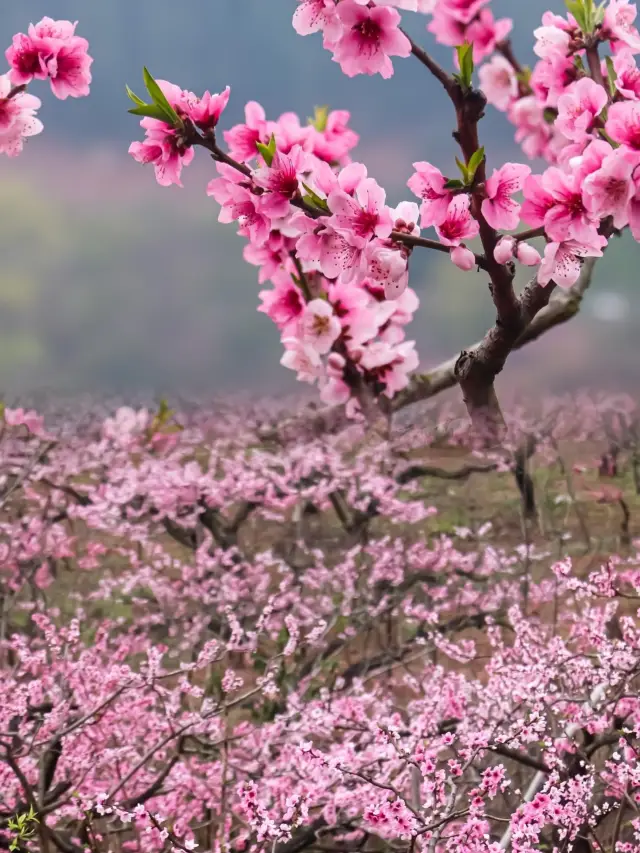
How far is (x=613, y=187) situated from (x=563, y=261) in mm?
120

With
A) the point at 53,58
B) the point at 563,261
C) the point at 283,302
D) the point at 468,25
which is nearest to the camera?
the point at 563,261

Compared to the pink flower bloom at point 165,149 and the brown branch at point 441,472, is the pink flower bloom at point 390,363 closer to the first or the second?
the pink flower bloom at point 165,149

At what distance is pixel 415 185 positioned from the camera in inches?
36.8

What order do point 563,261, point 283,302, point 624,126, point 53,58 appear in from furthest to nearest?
point 283,302 < point 53,58 < point 563,261 < point 624,126

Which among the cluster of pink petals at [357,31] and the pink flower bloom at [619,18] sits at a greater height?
the pink flower bloom at [619,18]

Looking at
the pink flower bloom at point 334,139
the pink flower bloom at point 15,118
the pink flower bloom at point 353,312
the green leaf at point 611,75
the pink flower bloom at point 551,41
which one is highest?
the pink flower bloom at point 334,139

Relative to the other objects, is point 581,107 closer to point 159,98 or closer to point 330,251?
point 330,251

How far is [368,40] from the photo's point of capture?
97cm

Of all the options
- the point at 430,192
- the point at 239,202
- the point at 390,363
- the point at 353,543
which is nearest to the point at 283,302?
the point at 390,363

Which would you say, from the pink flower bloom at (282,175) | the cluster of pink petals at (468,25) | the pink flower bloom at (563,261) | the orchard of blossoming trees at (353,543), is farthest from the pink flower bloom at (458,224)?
the cluster of pink petals at (468,25)

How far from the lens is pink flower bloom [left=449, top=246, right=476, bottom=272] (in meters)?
0.93

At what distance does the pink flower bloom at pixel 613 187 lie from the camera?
832mm

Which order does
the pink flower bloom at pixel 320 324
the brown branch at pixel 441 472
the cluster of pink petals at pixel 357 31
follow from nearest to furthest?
the cluster of pink petals at pixel 357 31
the pink flower bloom at pixel 320 324
the brown branch at pixel 441 472

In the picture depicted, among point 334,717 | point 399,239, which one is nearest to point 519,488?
point 334,717
